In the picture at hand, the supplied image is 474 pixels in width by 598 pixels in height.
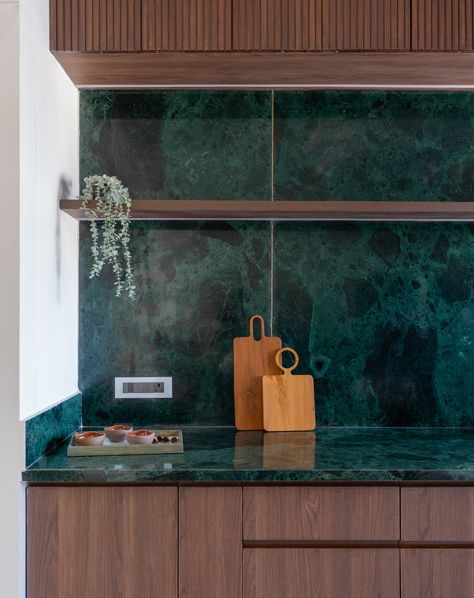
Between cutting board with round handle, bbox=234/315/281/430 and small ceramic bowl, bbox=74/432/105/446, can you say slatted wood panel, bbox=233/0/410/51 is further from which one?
small ceramic bowl, bbox=74/432/105/446

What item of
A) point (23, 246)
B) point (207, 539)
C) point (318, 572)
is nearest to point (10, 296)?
point (23, 246)

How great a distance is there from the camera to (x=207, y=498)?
178cm

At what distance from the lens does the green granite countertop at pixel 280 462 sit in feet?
5.77

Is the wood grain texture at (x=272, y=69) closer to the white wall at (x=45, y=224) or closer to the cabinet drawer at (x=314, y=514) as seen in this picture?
the white wall at (x=45, y=224)

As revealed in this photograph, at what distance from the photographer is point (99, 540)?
178cm

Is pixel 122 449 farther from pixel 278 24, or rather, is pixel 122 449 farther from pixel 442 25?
pixel 442 25

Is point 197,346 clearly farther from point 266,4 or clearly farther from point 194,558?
point 266,4

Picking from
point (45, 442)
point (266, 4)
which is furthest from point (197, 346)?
point (266, 4)

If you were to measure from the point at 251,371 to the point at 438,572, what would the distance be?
960 mm

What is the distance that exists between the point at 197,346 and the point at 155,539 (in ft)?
2.79

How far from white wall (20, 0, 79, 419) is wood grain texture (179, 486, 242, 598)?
0.56 metres

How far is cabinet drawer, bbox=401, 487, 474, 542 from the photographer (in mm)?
1788

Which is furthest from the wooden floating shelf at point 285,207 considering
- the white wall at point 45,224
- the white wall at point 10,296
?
the white wall at point 10,296

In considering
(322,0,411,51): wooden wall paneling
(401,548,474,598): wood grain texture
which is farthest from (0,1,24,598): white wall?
(401,548,474,598): wood grain texture
